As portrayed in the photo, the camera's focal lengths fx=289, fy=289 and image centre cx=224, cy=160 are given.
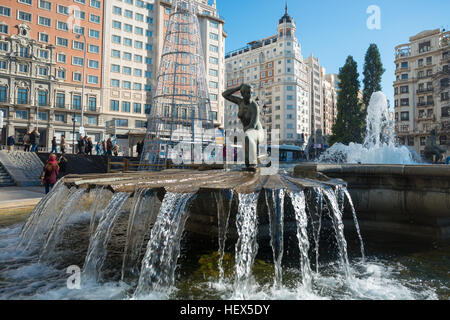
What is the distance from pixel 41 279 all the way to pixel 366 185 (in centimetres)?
540

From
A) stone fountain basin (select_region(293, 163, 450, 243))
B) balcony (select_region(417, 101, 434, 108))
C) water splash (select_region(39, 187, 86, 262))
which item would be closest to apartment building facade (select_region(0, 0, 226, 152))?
water splash (select_region(39, 187, 86, 262))

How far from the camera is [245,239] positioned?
3.89m

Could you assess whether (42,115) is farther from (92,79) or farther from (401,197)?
(401,197)

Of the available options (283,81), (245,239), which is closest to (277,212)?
(245,239)

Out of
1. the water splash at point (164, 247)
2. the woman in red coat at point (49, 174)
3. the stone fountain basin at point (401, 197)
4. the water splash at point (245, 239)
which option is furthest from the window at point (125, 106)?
the water splash at point (245, 239)

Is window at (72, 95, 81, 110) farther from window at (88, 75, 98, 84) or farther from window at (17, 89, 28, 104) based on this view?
window at (17, 89, 28, 104)

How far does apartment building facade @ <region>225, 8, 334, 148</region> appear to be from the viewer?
7344 centimetres

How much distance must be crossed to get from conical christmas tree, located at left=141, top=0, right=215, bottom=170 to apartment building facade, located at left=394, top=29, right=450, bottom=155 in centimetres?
4570

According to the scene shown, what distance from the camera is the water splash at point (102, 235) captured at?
386 centimetres

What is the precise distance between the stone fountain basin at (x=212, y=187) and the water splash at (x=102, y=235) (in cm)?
24

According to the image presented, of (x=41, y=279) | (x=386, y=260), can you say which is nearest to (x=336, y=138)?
(x=386, y=260)

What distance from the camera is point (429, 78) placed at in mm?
52281

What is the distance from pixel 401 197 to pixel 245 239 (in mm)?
3163
